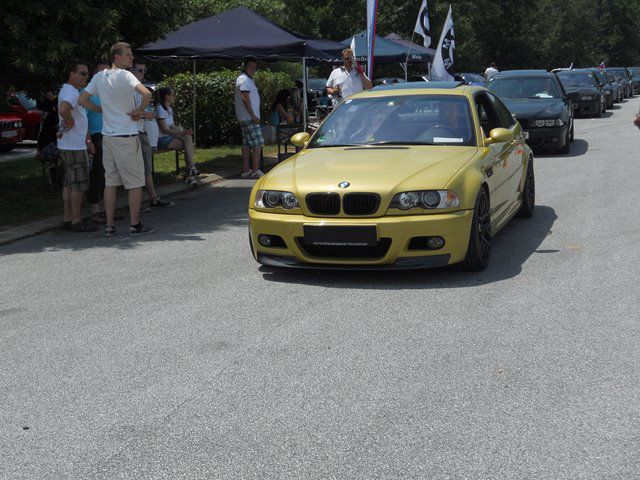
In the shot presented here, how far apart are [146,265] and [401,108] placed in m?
2.79

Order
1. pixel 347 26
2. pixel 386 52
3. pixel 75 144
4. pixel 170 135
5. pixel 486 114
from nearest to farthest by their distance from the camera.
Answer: pixel 486 114 < pixel 75 144 < pixel 170 135 < pixel 386 52 < pixel 347 26

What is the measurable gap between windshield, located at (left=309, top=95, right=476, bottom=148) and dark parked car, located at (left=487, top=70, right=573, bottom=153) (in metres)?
7.53

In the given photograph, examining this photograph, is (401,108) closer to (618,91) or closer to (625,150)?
(625,150)

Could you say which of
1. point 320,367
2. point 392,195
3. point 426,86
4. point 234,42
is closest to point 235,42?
point 234,42

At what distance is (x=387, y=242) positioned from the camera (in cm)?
696

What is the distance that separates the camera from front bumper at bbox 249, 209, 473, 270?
22.7 feet

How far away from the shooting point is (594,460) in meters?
3.82

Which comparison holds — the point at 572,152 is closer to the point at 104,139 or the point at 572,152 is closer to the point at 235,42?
the point at 235,42

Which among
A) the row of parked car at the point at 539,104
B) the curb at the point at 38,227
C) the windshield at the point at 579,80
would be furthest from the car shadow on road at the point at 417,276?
the windshield at the point at 579,80

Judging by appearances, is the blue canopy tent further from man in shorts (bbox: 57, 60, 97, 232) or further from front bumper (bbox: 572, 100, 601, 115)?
front bumper (bbox: 572, 100, 601, 115)

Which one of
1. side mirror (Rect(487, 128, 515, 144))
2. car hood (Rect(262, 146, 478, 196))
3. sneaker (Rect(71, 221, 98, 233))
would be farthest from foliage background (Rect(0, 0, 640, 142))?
side mirror (Rect(487, 128, 515, 144))

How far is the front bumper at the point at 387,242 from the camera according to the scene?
6.91m

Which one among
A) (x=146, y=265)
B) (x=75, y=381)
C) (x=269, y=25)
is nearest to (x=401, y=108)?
(x=146, y=265)

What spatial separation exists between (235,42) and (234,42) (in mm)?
20
